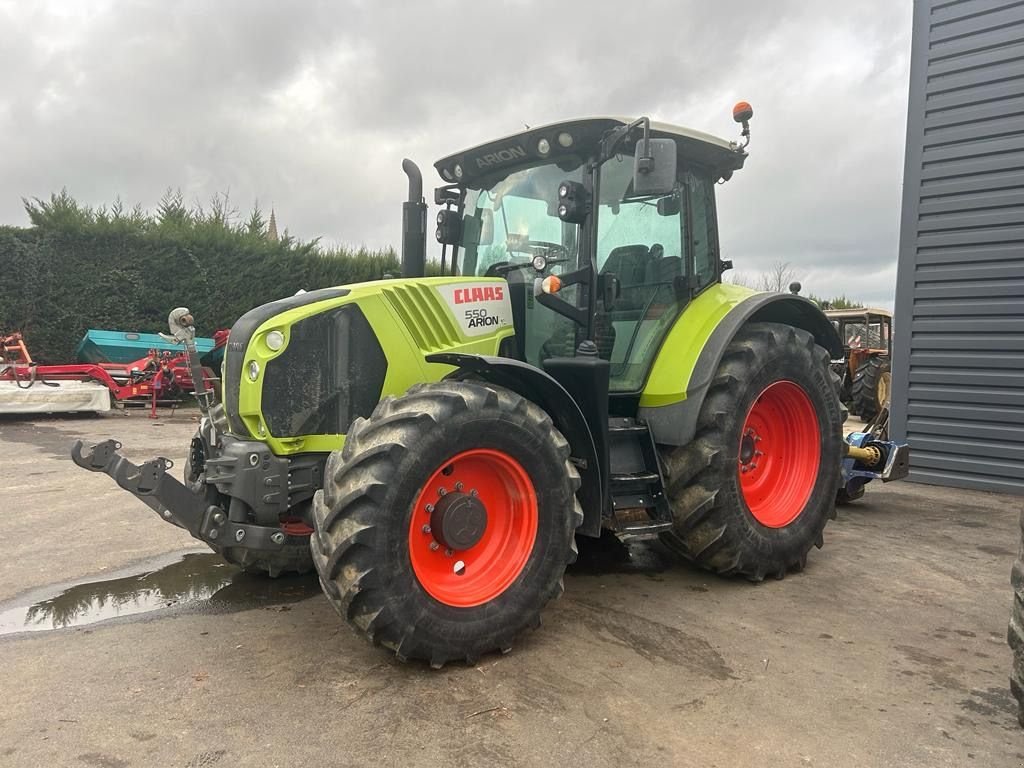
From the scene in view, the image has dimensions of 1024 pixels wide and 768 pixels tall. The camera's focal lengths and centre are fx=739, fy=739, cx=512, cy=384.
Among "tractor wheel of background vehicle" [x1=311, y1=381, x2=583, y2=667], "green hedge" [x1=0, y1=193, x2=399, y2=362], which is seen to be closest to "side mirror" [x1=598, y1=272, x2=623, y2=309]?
"tractor wheel of background vehicle" [x1=311, y1=381, x2=583, y2=667]

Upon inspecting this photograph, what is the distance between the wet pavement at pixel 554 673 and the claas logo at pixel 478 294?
1551mm

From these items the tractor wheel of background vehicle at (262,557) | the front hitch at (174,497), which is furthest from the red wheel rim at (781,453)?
the front hitch at (174,497)

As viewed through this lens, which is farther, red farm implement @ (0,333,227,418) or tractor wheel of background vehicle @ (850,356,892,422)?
tractor wheel of background vehicle @ (850,356,892,422)

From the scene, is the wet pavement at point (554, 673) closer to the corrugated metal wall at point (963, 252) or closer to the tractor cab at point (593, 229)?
the tractor cab at point (593, 229)

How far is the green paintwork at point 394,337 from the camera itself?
3203 millimetres

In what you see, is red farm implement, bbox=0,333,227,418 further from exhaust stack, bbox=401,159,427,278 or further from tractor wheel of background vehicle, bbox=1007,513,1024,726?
tractor wheel of background vehicle, bbox=1007,513,1024,726

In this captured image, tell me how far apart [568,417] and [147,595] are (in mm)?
2403

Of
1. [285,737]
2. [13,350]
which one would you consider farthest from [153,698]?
[13,350]

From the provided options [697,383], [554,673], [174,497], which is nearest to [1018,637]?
[554,673]

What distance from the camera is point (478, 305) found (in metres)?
3.63

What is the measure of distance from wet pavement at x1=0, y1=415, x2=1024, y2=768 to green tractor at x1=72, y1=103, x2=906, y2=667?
11.0 inches

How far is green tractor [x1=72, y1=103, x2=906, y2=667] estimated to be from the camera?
9.32 ft

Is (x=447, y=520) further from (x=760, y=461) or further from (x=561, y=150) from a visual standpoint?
(x=760, y=461)

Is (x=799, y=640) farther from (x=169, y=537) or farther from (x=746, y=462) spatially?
(x=169, y=537)
